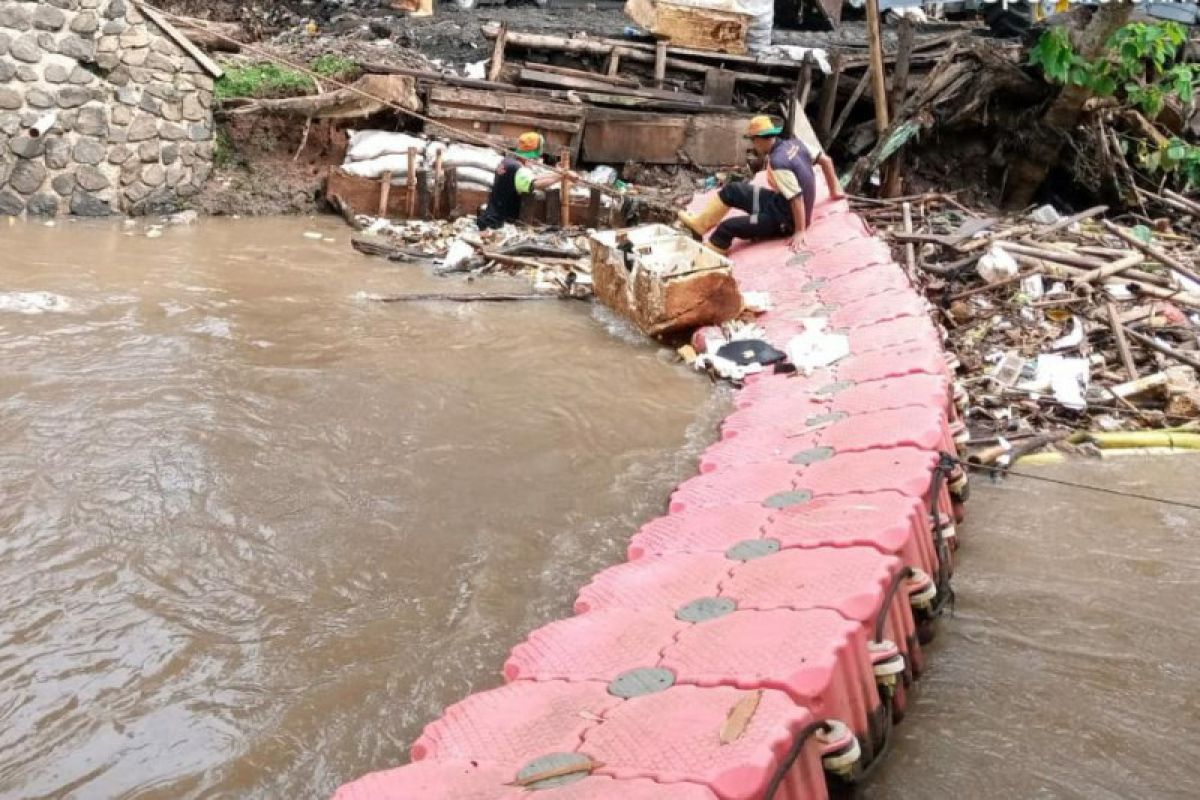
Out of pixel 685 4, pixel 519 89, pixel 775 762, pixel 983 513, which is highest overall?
pixel 685 4

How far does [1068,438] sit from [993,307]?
7.51 feet

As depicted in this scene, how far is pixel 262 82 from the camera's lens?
12.5 metres

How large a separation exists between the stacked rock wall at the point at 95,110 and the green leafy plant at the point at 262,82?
430 mm

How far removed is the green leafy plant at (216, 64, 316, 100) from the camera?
1232 cm

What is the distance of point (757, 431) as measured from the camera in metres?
6.15

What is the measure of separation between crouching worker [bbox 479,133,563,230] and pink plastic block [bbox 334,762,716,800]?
8.78m

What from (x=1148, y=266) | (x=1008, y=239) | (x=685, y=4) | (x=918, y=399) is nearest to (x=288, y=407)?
(x=918, y=399)

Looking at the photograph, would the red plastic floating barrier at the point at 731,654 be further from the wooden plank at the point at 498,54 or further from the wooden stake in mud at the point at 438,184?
the wooden plank at the point at 498,54

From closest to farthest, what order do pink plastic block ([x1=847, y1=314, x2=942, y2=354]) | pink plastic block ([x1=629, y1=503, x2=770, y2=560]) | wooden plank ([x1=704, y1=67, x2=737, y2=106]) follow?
pink plastic block ([x1=629, y1=503, x2=770, y2=560]), pink plastic block ([x1=847, y1=314, x2=942, y2=354]), wooden plank ([x1=704, y1=67, x2=737, y2=106])

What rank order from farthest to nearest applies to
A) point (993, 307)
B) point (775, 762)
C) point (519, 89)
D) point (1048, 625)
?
point (519, 89) < point (993, 307) < point (1048, 625) < point (775, 762)

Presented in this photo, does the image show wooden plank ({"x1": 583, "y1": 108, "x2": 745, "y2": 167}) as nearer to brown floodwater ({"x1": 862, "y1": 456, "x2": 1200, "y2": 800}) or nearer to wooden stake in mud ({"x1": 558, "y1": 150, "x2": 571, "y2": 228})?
wooden stake in mud ({"x1": 558, "y1": 150, "x2": 571, "y2": 228})

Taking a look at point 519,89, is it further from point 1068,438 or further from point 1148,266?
point 1068,438

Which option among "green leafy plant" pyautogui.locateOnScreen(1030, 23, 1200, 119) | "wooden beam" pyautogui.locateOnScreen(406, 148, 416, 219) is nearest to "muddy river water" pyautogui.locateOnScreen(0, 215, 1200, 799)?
"wooden beam" pyautogui.locateOnScreen(406, 148, 416, 219)

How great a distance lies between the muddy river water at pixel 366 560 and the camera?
356 centimetres
